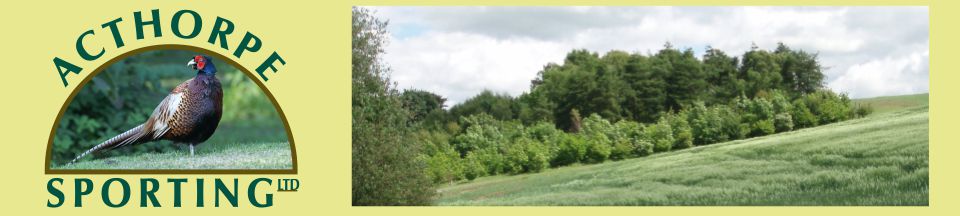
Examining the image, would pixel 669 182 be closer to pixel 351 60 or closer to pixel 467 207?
pixel 467 207

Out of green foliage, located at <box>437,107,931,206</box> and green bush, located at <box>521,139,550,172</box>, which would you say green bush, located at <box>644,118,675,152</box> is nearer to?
green foliage, located at <box>437,107,931,206</box>

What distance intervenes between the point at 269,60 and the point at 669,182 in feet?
21.7

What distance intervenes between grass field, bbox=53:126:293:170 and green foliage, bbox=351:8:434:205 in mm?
1474

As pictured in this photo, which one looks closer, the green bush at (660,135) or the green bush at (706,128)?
the green bush at (660,135)

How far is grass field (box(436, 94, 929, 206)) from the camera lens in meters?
15.8

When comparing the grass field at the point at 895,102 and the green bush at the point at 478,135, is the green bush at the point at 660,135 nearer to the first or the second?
the green bush at the point at 478,135

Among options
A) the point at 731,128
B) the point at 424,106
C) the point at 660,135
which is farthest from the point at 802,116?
the point at 424,106

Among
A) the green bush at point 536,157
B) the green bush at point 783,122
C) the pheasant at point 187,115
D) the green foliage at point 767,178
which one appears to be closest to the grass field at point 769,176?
the green foliage at point 767,178

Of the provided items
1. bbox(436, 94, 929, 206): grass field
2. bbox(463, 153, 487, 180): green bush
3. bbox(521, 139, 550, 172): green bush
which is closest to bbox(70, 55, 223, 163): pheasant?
bbox(436, 94, 929, 206): grass field

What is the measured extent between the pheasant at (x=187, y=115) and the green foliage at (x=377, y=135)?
224 cm

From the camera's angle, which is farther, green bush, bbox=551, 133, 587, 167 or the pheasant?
green bush, bbox=551, 133, 587, 167

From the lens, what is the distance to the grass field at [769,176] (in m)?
15.8

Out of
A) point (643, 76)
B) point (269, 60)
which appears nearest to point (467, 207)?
point (269, 60)

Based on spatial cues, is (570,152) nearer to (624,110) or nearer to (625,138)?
(625,138)
